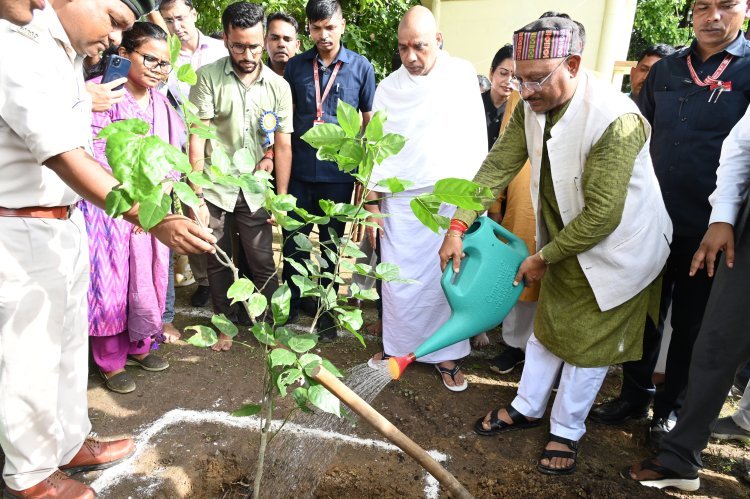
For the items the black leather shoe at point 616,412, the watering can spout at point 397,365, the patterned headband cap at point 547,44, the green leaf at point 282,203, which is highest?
the patterned headband cap at point 547,44

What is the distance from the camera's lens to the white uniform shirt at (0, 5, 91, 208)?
163 cm

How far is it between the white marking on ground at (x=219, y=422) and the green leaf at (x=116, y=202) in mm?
1633

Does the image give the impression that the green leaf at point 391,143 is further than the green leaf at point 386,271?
No

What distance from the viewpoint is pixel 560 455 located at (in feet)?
8.48

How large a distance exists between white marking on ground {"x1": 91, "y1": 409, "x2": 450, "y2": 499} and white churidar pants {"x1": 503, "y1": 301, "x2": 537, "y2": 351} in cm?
115

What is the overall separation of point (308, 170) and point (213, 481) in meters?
2.10

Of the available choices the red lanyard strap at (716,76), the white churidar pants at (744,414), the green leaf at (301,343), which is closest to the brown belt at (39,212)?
the green leaf at (301,343)

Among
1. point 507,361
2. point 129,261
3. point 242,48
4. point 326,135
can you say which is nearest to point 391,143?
point 326,135

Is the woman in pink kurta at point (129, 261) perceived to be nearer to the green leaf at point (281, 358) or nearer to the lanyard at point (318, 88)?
the lanyard at point (318, 88)

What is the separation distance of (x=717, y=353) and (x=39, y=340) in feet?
8.84

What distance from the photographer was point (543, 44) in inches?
83.8

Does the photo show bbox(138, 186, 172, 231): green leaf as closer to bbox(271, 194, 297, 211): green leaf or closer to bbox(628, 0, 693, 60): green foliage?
bbox(271, 194, 297, 211): green leaf

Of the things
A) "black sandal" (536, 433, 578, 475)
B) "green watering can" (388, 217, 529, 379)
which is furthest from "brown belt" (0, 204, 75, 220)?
"black sandal" (536, 433, 578, 475)

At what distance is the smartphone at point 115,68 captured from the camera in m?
2.85
